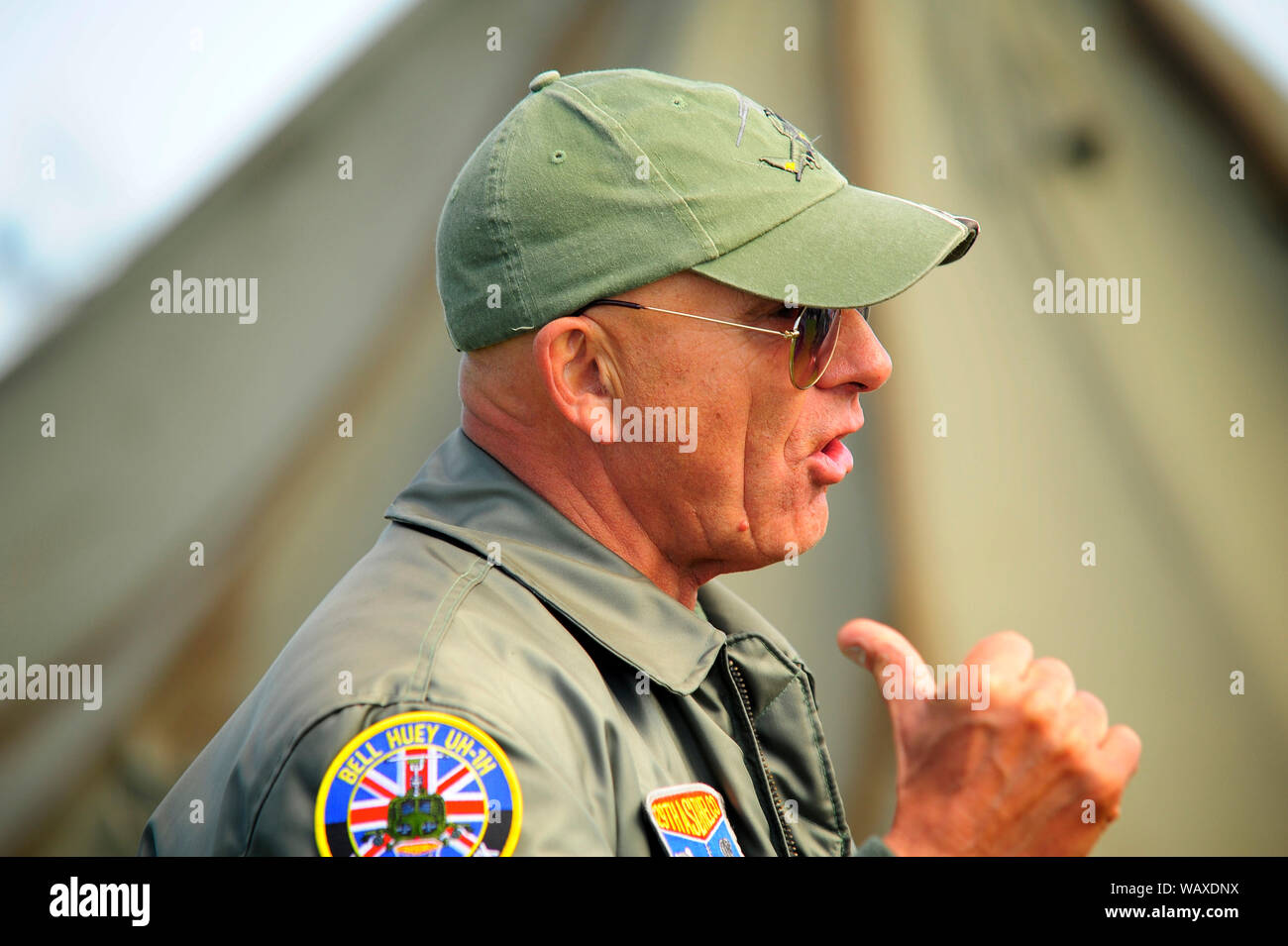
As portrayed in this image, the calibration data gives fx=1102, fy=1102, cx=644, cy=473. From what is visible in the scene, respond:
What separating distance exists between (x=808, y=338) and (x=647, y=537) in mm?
236

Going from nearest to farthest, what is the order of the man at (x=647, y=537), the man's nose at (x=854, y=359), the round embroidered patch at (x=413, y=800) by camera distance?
the round embroidered patch at (x=413, y=800)
the man at (x=647, y=537)
the man's nose at (x=854, y=359)

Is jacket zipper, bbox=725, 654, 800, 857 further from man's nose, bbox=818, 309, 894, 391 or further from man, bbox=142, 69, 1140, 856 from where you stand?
man's nose, bbox=818, 309, 894, 391

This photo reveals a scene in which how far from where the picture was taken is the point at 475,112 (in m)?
2.20

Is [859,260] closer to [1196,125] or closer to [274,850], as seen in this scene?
[274,850]

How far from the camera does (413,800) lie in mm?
695

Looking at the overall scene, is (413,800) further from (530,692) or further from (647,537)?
(647,537)

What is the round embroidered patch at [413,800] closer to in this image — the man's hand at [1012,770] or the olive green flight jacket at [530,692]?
the olive green flight jacket at [530,692]

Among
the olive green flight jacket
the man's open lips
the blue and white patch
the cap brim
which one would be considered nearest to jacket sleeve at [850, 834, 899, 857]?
the olive green flight jacket

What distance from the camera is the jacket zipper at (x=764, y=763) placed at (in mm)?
1003

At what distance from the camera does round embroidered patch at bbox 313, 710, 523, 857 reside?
686mm

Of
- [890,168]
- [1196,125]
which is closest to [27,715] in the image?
[890,168]

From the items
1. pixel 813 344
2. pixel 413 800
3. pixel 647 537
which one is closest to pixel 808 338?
pixel 813 344

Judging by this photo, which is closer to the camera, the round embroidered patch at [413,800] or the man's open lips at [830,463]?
the round embroidered patch at [413,800]

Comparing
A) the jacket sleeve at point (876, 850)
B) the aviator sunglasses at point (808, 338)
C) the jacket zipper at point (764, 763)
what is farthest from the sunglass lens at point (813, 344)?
the jacket sleeve at point (876, 850)
